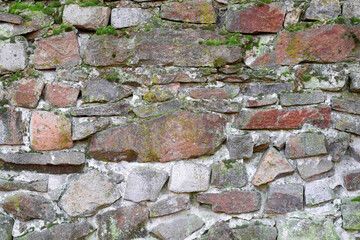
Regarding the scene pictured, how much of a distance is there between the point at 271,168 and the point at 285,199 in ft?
0.55

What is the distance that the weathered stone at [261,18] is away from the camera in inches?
75.4

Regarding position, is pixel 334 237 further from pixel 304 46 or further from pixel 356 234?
pixel 304 46

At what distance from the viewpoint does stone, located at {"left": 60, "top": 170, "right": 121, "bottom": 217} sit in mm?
1843

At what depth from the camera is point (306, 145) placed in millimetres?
1836

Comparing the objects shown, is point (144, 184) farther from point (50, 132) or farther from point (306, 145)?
point (306, 145)

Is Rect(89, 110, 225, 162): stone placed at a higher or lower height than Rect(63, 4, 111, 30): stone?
lower

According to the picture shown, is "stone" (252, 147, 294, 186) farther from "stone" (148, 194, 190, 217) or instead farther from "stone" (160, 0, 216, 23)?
"stone" (160, 0, 216, 23)

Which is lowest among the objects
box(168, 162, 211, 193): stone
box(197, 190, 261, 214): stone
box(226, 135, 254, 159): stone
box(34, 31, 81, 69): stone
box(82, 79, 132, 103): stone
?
box(197, 190, 261, 214): stone

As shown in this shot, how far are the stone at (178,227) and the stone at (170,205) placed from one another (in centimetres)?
5

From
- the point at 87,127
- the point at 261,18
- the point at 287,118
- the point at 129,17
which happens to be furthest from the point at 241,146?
the point at 129,17

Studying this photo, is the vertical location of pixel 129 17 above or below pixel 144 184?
above

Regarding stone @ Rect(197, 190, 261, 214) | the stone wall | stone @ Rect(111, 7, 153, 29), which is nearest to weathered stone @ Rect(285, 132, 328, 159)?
the stone wall

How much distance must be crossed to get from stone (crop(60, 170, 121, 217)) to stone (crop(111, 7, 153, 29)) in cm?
82

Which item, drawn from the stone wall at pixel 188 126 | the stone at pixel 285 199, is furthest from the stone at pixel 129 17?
the stone at pixel 285 199
